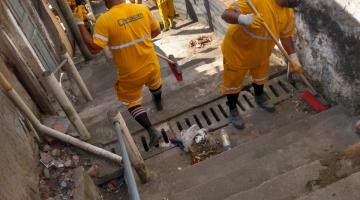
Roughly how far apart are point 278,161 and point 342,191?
1.00m

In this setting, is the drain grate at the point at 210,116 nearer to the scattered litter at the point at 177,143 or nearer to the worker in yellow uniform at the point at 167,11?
the scattered litter at the point at 177,143

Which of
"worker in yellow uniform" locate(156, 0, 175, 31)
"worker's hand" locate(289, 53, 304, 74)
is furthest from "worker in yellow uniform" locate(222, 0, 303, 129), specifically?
"worker in yellow uniform" locate(156, 0, 175, 31)

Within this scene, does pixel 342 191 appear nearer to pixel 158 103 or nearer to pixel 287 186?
pixel 287 186

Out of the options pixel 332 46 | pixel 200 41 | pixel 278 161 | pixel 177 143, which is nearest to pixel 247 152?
pixel 278 161

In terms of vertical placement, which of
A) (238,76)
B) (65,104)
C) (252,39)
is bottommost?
(238,76)

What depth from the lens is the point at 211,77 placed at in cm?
558

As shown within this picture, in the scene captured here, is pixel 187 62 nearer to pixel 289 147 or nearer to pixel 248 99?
pixel 248 99

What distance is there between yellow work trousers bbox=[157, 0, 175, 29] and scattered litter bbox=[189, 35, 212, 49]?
1918 mm

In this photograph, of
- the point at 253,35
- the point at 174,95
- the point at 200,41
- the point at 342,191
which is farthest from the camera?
the point at 200,41

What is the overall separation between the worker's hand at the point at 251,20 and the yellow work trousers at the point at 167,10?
5.84 meters

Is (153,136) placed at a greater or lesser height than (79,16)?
lesser

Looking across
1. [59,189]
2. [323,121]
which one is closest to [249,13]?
[323,121]

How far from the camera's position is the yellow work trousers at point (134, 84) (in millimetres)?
4445

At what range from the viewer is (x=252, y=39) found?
3.98 metres
